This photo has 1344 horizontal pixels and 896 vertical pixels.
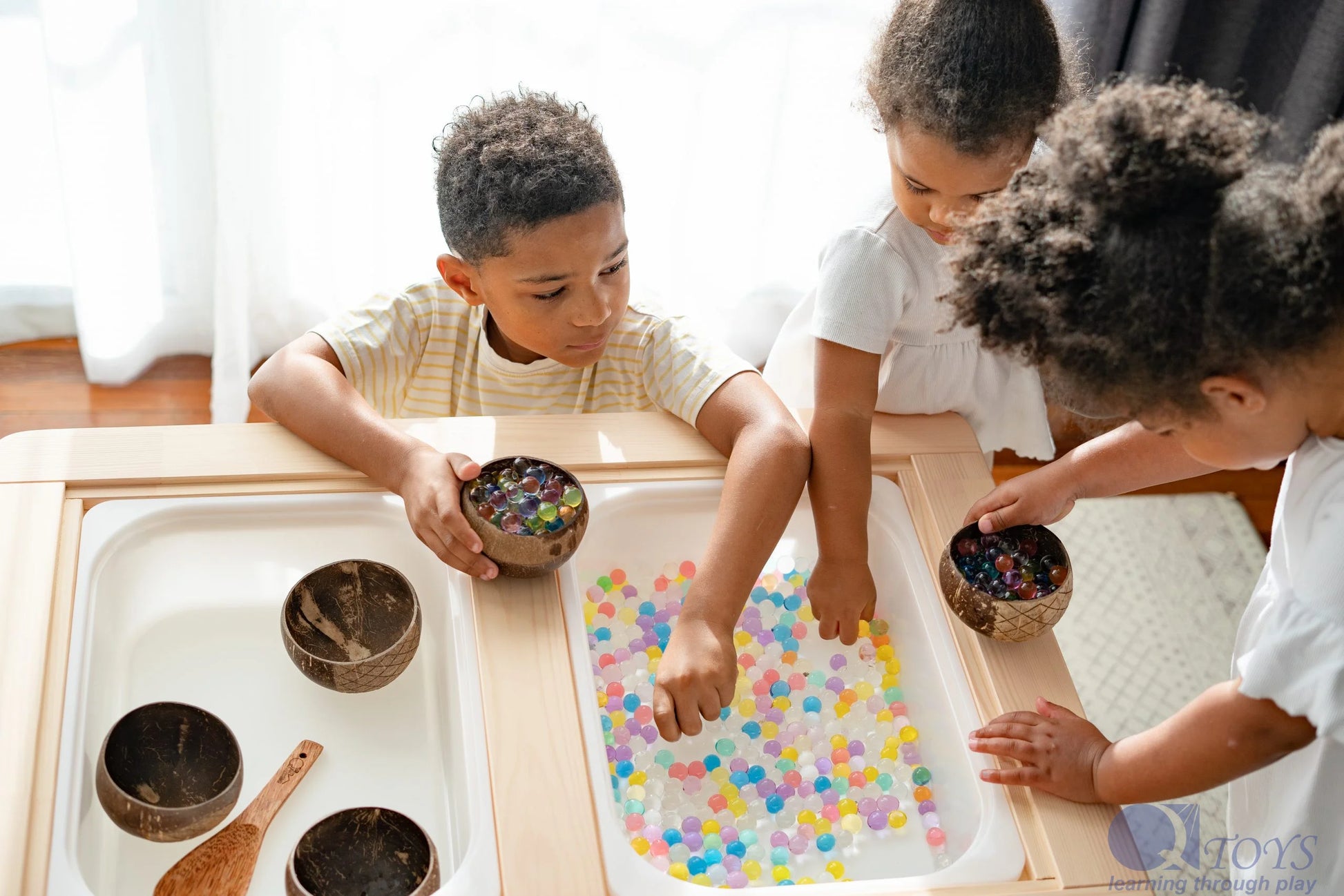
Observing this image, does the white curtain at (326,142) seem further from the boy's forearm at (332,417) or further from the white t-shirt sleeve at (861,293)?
the boy's forearm at (332,417)

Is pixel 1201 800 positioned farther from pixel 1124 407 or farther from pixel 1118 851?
pixel 1124 407

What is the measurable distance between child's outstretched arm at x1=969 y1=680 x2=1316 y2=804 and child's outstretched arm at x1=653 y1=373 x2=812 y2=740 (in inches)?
9.5

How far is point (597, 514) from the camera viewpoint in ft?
3.95

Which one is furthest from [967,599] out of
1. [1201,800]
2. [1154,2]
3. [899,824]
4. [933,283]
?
[1154,2]

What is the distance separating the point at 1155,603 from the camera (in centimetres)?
207

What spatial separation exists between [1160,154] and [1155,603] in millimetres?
1440

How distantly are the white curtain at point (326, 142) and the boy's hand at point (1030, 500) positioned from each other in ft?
2.99

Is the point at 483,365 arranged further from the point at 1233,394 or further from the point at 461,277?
the point at 1233,394

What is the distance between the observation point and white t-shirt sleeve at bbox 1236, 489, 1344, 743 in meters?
0.86

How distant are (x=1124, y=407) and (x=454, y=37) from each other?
150 centimetres

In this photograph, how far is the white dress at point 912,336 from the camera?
4.41 feet

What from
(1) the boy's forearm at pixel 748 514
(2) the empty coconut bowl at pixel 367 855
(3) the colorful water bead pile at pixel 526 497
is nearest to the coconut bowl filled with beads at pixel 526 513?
(3) the colorful water bead pile at pixel 526 497

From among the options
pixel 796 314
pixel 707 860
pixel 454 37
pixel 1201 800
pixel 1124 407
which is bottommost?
pixel 1201 800

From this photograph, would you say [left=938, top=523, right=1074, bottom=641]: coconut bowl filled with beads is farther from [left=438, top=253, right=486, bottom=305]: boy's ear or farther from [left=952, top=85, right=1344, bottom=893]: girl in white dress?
[left=438, top=253, right=486, bottom=305]: boy's ear
